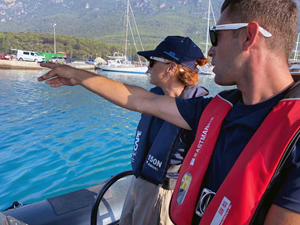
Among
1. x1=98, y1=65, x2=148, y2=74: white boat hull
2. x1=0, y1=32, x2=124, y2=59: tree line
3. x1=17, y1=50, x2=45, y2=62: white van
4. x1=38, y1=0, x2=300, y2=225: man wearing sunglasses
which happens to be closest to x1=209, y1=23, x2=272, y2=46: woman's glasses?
x1=38, y1=0, x2=300, y2=225: man wearing sunglasses

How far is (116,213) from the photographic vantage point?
2.68 m

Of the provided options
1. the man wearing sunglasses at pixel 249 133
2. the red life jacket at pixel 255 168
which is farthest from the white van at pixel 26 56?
the red life jacket at pixel 255 168

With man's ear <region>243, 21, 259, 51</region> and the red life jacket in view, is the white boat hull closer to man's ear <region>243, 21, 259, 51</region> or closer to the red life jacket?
man's ear <region>243, 21, 259, 51</region>

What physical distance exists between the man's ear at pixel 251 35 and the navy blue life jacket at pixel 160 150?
833mm

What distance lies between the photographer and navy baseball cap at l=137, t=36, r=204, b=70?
84.4 inches

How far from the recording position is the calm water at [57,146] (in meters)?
5.45

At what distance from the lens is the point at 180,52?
2.15 metres

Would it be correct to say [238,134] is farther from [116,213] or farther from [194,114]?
[116,213]

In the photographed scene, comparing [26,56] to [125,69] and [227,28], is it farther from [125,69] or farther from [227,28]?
[227,28]

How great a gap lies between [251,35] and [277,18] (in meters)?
0.13

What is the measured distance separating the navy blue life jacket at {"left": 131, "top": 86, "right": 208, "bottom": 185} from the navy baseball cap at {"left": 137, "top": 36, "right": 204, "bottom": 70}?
231 millimetres

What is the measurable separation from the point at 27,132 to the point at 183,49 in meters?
7.11

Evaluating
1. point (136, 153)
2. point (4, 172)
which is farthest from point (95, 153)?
point (136, 153)

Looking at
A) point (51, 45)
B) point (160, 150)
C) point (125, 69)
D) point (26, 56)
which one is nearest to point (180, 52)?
point (160, 150)
